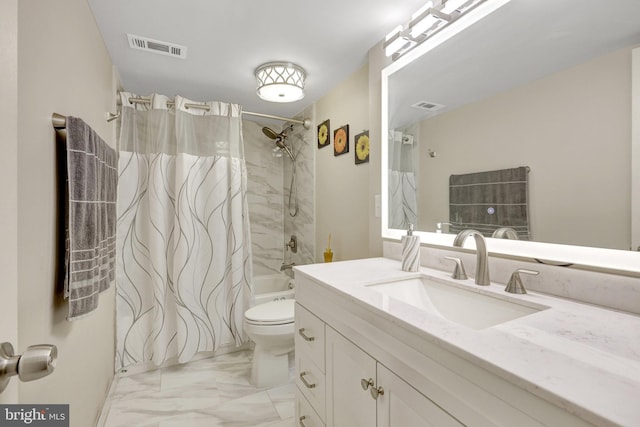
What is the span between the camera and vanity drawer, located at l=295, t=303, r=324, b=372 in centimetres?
115

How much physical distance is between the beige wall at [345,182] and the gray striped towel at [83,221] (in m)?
1.38

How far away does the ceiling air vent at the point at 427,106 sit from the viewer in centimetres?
142

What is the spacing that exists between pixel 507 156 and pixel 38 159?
1623 mm

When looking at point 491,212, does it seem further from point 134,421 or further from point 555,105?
point 134,421

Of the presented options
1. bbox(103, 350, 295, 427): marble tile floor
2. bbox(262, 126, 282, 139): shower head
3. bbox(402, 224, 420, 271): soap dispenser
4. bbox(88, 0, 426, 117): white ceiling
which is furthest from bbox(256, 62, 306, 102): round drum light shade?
bbox(103, 350, 295, 427): marble tile floor

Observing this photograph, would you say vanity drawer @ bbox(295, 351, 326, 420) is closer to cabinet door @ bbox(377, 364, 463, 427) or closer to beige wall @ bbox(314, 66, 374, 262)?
cabinet door @ bbox(377, 364, 463, 427)

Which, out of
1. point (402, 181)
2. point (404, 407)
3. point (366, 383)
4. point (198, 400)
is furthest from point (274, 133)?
point (404, 407)

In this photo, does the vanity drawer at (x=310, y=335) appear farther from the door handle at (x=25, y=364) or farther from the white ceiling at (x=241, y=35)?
the white ceiling at (x=241, y=35)

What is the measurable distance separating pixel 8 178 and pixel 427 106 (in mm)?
1548

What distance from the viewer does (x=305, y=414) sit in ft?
4.22

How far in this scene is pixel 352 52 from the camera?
1801mm

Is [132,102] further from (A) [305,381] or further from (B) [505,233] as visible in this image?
(B) [505,233]

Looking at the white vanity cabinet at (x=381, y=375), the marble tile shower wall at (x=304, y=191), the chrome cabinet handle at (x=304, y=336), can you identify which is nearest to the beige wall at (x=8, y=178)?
the white vanity cabinet at (x=381, y=375)

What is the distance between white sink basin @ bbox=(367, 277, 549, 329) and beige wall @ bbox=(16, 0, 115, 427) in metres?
1.11
